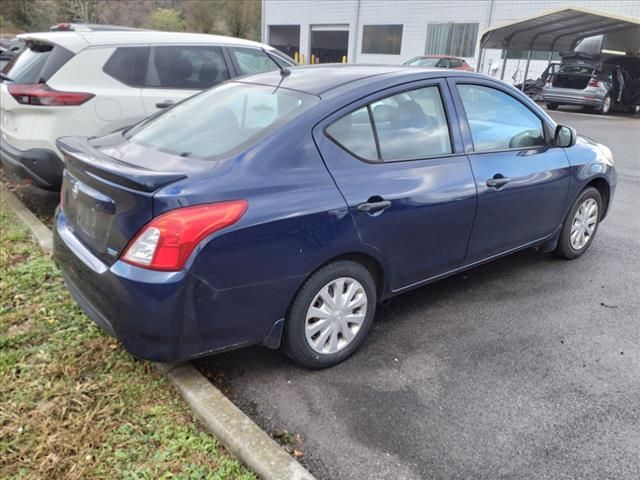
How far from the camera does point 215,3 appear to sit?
3881 centimetres

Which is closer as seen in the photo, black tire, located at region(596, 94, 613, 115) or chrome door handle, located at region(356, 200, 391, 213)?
chrome door handle, located at region(356, 200, 391, 213)

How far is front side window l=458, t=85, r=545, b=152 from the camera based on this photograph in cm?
348

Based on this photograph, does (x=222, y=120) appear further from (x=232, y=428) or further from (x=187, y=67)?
(x=187, y=67)

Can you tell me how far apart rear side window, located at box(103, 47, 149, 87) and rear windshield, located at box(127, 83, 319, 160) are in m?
2.10

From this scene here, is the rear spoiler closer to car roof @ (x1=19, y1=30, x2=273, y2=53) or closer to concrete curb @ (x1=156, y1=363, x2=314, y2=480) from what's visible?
concrete curb @ (x1=156, y1=363, x2=314, y2=480)

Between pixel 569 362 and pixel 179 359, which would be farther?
pixel 569 362

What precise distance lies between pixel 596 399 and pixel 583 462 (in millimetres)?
541

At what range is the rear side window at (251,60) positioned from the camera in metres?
6.09

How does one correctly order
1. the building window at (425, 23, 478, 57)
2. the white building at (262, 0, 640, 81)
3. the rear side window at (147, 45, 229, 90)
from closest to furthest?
the rear side window at (147, 45, 229, 90)
the white building at (262, 0, 640, 81)
the building window at (425, 23, 478, 57)

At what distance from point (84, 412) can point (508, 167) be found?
295 cm

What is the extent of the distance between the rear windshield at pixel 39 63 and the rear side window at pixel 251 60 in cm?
186

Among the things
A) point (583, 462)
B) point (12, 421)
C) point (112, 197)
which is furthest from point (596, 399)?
point (12, 421)

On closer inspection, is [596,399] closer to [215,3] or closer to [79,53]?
[79,53]

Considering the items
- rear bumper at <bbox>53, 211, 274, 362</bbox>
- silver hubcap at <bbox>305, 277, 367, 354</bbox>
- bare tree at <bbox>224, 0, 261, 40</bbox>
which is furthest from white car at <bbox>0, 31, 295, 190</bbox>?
bare tree at <bbox>224, 0, 261, 40</bbox>
